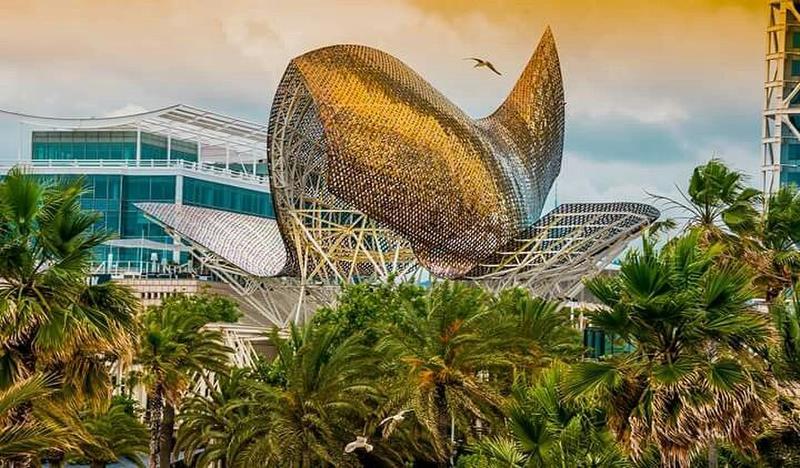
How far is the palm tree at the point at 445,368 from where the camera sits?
38.9 meters

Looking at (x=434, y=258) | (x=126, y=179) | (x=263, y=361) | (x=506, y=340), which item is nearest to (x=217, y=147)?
(x=126, y=179)

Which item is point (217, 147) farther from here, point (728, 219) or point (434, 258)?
point (728, 219)

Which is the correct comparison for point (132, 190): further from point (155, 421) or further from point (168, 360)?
point (155, 421)

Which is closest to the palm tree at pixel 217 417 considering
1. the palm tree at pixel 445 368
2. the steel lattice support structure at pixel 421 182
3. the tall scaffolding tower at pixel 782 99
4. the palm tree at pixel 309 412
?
the palm tree at pixel 309 412

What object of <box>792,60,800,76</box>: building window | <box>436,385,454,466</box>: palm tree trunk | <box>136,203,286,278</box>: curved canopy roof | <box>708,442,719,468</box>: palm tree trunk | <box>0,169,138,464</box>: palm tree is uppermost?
<box>792,60,800,76</box>: building window

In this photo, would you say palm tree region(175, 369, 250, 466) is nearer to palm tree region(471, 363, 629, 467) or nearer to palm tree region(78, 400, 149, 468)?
palm tree region(78, 400, 149, 468)

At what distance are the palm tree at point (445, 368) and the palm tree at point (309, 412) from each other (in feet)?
4.61

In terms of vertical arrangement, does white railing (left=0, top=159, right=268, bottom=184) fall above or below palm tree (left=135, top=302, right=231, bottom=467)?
above

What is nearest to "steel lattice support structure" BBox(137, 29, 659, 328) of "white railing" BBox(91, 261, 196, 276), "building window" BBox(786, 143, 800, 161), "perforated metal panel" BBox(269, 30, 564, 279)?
"perforated metal panel" BBox(269, 30, 564, 279)

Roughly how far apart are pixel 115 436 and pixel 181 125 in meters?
78.5

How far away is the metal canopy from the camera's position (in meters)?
117

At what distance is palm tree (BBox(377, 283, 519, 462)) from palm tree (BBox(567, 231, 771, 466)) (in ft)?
46.6

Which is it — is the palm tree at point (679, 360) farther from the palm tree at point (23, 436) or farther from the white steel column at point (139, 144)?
the white steel column at point (139, 144)

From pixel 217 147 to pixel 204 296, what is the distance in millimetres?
53157
